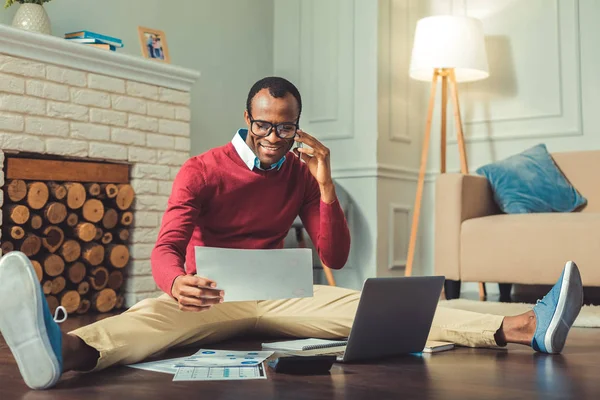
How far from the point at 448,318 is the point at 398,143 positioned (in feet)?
8.26

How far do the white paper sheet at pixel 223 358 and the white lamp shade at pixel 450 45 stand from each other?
2.53 meters

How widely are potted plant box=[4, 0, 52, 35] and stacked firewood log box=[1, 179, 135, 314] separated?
2.18ft

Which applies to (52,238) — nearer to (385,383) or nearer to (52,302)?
(52,302)

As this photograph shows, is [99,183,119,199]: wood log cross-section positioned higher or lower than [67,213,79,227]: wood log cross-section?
higher

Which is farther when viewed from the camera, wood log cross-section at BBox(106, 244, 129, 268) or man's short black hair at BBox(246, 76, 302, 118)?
wood log cross-section at BBox(106, 244, 129, 268)

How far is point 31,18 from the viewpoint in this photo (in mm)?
3248

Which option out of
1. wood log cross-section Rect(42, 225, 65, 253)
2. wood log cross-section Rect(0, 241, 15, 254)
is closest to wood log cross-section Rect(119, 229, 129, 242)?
wood log cross-section Rect(42, 225, 65, 253)

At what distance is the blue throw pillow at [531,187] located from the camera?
11.9ft

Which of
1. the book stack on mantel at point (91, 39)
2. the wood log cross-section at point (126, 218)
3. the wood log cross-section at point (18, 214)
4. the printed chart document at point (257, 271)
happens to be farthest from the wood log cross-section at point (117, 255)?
the printed chart document at point (257, 271)

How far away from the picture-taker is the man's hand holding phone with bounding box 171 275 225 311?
158 cm

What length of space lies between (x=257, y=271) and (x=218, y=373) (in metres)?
0.25

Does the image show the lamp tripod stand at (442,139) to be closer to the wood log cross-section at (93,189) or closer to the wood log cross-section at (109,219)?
the wood log cross-section at (109,219)

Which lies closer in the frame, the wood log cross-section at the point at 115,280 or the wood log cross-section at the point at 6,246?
the wood log cross-section at the point at 6,246

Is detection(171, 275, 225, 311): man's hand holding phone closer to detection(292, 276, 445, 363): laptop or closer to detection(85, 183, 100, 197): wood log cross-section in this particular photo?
detection(292, 276, 445, 363): laptop
